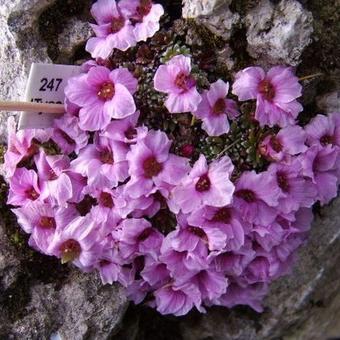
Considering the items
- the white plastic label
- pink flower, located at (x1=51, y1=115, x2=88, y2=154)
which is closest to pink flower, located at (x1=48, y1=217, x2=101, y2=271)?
pink flower, located at (x1=51, y1=115, x2=88, y2=154)

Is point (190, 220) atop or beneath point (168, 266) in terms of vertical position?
atop

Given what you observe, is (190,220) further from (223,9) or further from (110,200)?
(223,9)

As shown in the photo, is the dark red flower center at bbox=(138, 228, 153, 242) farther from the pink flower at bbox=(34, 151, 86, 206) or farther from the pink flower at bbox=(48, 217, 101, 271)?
the pink flower at bbox=(34, 151, 86, 206)

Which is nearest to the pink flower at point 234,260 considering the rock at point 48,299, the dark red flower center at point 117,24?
the rock at point 48,299

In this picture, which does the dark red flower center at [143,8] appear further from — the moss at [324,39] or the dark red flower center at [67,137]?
the moss at [324,39]

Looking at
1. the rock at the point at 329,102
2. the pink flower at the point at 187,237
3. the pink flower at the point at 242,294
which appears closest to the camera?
the pink flower at the point at 187,237

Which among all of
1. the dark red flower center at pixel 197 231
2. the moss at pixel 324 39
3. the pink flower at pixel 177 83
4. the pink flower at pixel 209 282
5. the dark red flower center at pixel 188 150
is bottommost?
the pink flower at pixel 209 282

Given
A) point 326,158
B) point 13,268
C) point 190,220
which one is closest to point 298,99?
point 326,158
